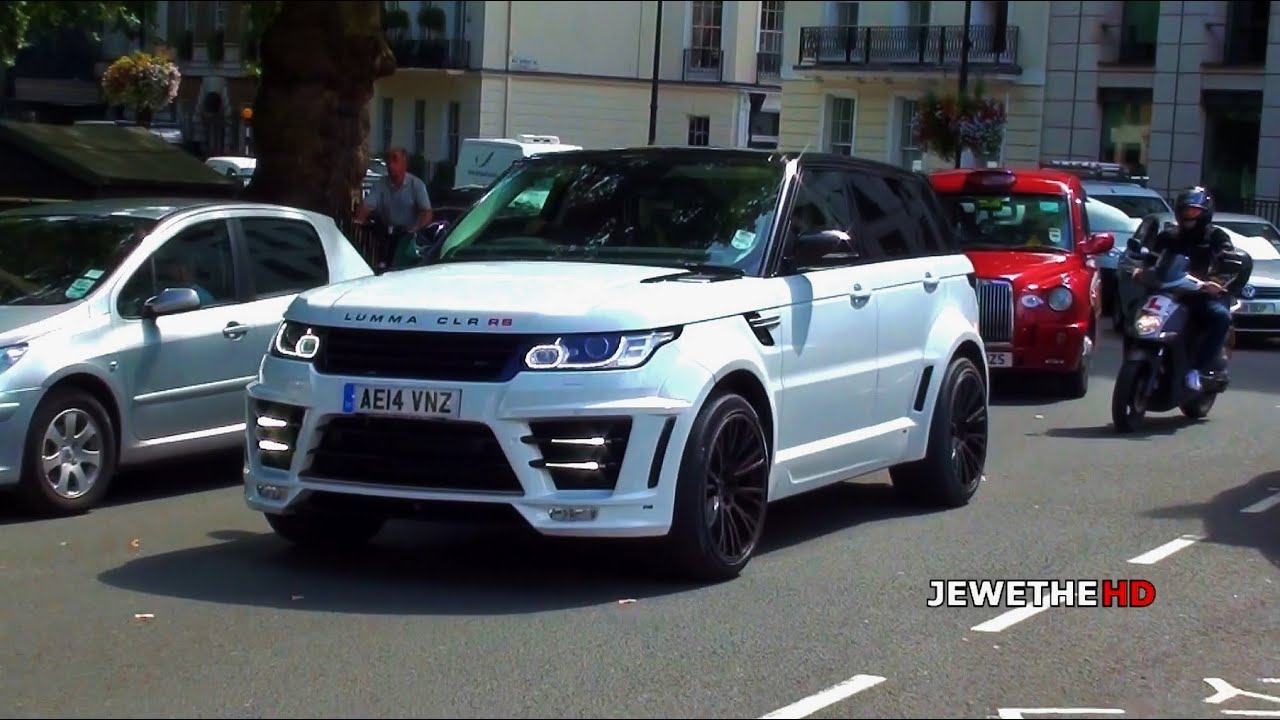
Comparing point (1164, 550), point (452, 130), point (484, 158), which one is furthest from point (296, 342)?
point (452, 130)

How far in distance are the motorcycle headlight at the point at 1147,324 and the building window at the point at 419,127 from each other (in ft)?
151

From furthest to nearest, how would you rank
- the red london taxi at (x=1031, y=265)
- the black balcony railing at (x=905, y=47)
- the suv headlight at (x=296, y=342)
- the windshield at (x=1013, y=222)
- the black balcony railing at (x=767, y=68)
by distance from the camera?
the black balcony railing at (x=767, y=68), the black balcony railing at (x=905, y=47), the windshield at (x=1013, y=222), the red london taxi at (x=1031, y=265), the suv headlight at (x=296, y=342)

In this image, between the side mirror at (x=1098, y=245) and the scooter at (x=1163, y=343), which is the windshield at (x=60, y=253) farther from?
the side mirror at (x=1098, y=245)

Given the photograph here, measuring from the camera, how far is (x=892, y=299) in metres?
9.86

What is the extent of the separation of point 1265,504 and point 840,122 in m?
39.9

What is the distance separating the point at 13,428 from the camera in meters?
9.54

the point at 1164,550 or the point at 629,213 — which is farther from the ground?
the point at 629,213

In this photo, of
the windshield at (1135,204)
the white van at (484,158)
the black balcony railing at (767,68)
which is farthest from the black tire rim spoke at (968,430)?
the black balcony railing at (767,68)

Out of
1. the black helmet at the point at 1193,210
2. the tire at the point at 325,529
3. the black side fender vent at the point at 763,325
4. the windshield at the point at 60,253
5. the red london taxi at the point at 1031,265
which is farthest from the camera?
the red london taxi at the point at 1031,265

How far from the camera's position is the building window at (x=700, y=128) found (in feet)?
186

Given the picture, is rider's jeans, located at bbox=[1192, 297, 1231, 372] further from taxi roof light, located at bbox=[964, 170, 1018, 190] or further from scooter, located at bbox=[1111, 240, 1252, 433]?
taxi roof light, located at bbox=[964, 170, 1018, 190]

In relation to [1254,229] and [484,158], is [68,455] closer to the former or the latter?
[1254,229]

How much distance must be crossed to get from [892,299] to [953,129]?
26.0 metres

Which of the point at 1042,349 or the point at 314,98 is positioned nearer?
the point at 1042,349
